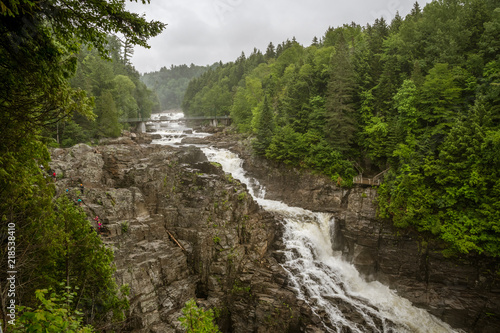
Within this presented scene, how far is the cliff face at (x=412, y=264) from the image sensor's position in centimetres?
1891

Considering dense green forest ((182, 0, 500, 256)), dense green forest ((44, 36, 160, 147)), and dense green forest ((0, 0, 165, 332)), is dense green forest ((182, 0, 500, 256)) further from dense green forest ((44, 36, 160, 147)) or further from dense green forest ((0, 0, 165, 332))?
dense green forest ((0, 0, 165, 332))

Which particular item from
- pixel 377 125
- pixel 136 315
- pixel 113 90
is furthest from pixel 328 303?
pixel 113 90

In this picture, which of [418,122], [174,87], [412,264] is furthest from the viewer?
[174,87]

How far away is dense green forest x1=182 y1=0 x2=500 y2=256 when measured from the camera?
19156 mm

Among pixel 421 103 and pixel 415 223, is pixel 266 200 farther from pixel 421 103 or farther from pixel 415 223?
pixel 421 103

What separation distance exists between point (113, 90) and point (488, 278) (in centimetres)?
5412

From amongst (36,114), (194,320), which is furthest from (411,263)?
(36,114)

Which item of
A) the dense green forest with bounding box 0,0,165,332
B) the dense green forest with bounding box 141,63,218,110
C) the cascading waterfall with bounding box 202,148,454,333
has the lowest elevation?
the cascading waterfall with bounding box 202,148,454,333

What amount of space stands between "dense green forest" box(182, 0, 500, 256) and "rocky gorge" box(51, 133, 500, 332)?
103 inches

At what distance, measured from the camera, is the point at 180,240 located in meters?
21.4

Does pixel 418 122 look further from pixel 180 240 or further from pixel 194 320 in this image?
pixel 194 320

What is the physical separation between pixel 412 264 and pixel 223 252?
1662 centimetres

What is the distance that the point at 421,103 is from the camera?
25.3 meters

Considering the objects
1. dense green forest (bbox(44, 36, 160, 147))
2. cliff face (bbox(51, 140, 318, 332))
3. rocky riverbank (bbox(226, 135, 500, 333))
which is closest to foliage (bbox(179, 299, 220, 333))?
cliff face (bbox(51, 140, 318, 332))
